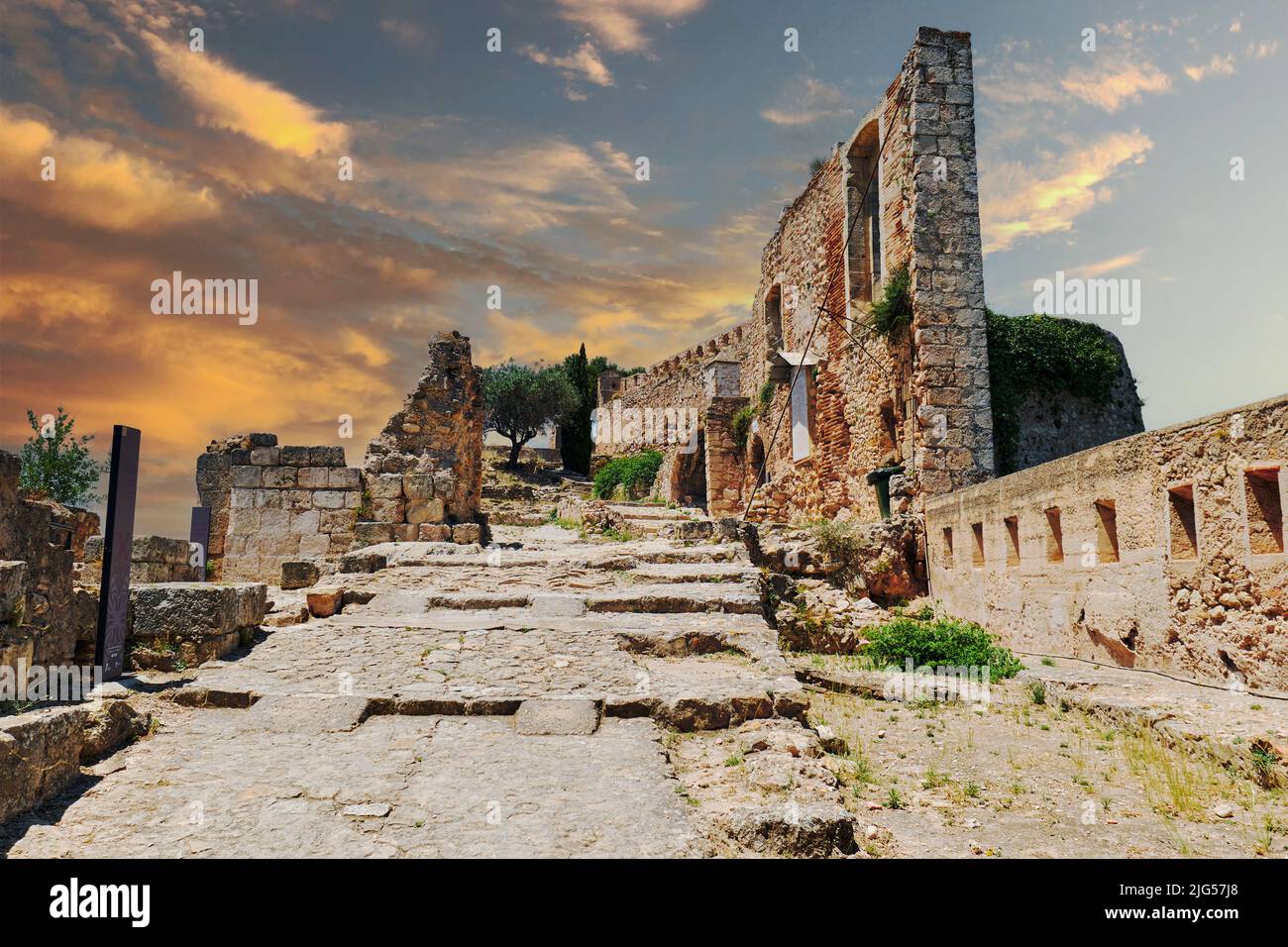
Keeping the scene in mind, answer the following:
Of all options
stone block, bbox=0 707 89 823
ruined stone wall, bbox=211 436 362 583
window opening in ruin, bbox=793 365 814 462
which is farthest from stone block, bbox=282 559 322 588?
window opening in ruin, bbox=793 365 814 462

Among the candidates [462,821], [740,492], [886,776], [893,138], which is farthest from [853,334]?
[462,821]

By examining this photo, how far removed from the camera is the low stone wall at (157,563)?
30.1 feet

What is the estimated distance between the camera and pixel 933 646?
9.11 metres

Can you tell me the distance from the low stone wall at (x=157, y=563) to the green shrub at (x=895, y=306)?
10739 millimetres

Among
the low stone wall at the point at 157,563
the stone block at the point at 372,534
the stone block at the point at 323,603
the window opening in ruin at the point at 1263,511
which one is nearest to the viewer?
the window opening in ruin at the point at 1263,511

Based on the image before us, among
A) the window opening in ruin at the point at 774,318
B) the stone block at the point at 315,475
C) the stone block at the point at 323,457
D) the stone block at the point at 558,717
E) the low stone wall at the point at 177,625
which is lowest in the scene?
the stone block at the point at 558,717

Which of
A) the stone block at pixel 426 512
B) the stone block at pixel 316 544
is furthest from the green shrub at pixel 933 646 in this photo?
the stone block at pixel 316 544

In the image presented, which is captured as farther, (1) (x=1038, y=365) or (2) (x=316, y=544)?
(1) (x=1038, y=365)

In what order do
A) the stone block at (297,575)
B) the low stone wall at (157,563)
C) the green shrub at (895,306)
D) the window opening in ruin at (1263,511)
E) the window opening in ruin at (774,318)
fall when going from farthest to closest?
the window opening in ruin at (774,318) → the green shrub at (895,306) → the stone block at (297,575) → the low stone wall at (157,563) → the window opening in ruin at (1263,511)

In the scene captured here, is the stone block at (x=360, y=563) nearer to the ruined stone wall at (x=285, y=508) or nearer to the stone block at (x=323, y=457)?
the ruined stone wall at (x=285, y=508)

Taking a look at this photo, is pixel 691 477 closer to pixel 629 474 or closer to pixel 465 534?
pixel 629 474

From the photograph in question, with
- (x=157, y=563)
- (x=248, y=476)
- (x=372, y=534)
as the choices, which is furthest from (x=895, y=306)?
(x=157, y=563)

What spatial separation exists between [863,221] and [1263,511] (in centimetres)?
1162

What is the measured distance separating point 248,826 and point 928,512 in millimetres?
10649
